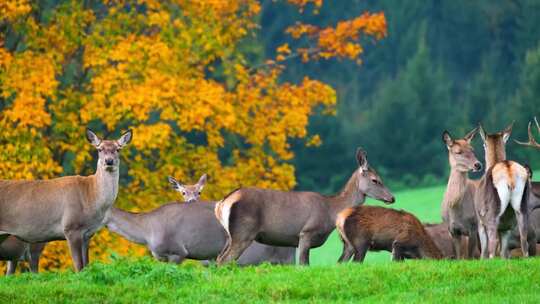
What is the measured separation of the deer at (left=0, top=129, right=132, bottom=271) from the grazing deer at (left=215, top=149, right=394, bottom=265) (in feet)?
4.91

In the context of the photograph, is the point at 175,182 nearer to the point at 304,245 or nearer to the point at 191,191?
the point at 191,191

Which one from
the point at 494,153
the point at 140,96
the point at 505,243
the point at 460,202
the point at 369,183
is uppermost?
the point at 140,96

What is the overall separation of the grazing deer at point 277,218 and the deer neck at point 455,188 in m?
1.40

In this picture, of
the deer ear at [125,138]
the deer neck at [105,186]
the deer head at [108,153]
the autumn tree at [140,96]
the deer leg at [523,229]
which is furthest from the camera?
the autumn tree at [140,96]

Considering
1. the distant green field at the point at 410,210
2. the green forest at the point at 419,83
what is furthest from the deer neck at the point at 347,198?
the green forest at the point at 419,83

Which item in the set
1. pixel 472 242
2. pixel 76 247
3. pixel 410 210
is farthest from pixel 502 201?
pixel 410 210

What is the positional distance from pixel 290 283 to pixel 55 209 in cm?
406

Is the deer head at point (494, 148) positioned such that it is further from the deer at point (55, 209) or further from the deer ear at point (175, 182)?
the deer ear at point (175, 182)

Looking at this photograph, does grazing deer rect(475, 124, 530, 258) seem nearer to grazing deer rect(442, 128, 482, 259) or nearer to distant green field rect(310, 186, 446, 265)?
grazing deer rect(442, 128, 482, 259)

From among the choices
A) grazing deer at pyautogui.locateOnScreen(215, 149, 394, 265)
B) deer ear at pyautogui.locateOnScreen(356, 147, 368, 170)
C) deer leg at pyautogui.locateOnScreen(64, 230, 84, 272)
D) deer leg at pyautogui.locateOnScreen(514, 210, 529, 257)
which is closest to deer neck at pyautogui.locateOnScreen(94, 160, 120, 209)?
deer leg at pyautogui.locateOnScreen(64, 230, 84, 272)

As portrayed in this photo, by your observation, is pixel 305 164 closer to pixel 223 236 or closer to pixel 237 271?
pixel 223 236

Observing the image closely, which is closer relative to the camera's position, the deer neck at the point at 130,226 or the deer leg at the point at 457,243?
the deer leg at the point at 457,243

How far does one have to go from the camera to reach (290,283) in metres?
13.2

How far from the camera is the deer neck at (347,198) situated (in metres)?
17.6
